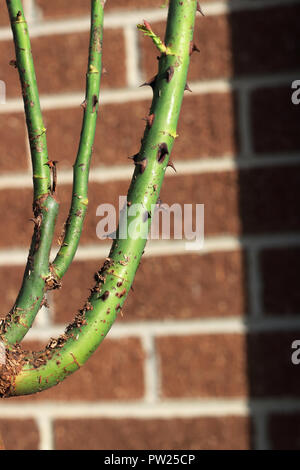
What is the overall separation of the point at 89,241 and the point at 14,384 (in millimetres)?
437

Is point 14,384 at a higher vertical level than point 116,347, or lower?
lower

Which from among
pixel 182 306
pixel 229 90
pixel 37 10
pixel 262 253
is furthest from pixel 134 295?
pixel 37 10

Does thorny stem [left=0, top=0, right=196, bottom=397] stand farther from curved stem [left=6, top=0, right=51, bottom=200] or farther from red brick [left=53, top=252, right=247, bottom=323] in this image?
red brick [left=53, top=252, right=247, bottom=323]

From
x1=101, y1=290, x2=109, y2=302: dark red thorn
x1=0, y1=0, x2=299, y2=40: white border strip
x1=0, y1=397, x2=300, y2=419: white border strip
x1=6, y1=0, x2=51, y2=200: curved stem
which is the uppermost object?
x1=0, y1=0, x2=299, y2=40: white border strip

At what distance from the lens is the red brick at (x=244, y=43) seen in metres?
0.75

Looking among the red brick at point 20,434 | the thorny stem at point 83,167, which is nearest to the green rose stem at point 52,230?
the thorny stem at point 83,167

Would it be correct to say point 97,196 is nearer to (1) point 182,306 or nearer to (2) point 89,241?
(2) point 89,241

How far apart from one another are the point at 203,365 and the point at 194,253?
136mm

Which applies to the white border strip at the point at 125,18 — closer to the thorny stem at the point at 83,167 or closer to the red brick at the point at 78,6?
the red brick at the point at 78,6

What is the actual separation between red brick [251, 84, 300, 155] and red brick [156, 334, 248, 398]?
23 cm

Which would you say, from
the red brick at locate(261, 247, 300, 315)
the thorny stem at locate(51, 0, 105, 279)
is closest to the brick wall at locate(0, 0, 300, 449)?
the red brick at locate(261, 247, 300, 315)

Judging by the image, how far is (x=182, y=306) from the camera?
0.78 metres

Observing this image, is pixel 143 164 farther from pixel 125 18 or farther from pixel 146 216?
pixel 125 18

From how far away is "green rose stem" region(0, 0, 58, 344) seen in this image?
0.38 meters
